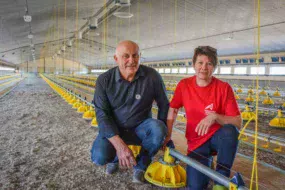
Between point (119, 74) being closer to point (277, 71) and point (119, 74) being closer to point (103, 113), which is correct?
point (103, 113)

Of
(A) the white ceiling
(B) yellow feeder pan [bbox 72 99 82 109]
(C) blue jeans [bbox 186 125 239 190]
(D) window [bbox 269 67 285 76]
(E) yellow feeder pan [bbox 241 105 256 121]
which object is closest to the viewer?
(C) blue jeans [bbox 186 125 239 190]

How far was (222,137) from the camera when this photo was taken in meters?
1.55

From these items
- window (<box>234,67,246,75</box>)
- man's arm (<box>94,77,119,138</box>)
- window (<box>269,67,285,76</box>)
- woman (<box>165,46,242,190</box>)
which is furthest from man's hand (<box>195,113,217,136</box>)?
window (<box>234,67,246,75</box>)

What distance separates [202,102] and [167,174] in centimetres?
65

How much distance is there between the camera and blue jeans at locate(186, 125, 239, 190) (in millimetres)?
1515

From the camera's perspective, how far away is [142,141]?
77.1 inches

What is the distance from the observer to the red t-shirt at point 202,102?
5.38ft

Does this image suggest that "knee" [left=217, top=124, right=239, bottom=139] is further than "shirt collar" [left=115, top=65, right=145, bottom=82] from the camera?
No

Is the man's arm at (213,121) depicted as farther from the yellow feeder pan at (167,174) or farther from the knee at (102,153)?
the knee at (102,153)

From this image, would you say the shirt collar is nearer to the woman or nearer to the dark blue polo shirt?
the dark blue polo shirt

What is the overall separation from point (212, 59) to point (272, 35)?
11.3m

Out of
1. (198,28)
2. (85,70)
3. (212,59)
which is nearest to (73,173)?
(212,59)

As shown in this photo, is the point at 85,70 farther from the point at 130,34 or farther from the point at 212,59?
the point at 212,59

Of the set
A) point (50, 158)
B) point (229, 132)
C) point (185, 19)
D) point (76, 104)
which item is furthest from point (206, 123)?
point (185, 19)
